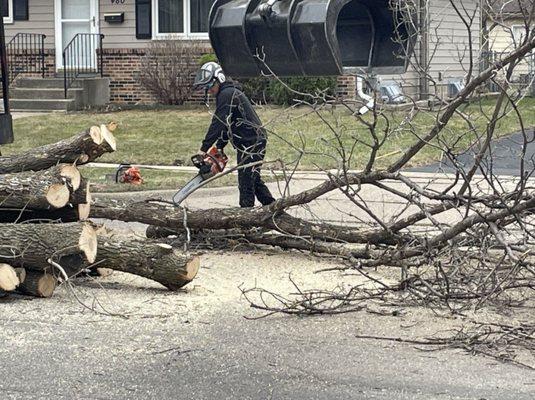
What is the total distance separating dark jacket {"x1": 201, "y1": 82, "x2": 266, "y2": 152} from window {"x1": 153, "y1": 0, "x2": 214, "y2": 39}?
13567 mm

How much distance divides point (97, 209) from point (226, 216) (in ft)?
4.07

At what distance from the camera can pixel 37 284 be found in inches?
294

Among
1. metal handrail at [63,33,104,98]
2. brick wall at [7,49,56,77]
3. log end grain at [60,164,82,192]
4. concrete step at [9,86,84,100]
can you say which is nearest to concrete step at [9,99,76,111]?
concrete step at [9,86,84,100]

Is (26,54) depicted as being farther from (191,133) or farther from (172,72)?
(191,133)

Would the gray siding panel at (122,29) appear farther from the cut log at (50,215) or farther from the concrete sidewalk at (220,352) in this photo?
the concrete sidewalk at (220,352)

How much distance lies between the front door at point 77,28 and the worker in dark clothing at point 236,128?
14.7 m

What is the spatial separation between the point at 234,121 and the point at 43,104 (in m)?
13.4

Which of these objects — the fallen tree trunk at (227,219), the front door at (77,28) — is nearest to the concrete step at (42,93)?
the front door at (77,28)

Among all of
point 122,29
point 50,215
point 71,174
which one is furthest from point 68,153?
point 122,29

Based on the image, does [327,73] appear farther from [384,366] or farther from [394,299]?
[384,366]

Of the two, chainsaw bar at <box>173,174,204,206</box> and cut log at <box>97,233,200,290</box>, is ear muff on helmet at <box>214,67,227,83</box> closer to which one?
chainsaw bar at <box>173,174,204,206</box>

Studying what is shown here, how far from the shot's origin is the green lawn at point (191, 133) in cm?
1541

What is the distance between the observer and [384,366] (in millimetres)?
5965

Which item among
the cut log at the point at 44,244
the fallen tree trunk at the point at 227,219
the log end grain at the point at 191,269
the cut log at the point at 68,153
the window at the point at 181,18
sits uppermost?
the window at the point at 181,18
